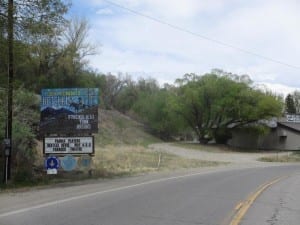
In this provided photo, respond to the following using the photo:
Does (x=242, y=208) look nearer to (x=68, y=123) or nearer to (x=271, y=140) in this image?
(x=68, y=123)

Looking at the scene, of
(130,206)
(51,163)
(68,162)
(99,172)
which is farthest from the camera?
(99,172)

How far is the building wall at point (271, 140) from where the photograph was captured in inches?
3130

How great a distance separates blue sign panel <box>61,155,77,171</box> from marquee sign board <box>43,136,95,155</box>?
1.27ft

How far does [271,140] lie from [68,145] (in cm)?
5998

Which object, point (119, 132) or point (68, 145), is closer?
point (68, 145)

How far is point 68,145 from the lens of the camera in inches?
1050

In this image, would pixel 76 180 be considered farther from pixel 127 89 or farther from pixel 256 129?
pixel 127 89

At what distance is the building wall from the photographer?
7950 centimetres

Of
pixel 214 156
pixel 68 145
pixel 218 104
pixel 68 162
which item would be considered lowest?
pixel 214 156

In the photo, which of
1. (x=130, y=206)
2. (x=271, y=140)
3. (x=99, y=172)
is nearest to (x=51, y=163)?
(x=99, y=172)

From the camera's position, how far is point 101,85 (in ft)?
323

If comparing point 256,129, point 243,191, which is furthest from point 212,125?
point 243,191

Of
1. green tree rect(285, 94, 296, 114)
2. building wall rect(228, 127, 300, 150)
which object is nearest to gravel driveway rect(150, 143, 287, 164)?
building wall rect(228, 127, 300, 150)

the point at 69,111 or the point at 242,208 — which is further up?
the point at 69,111
